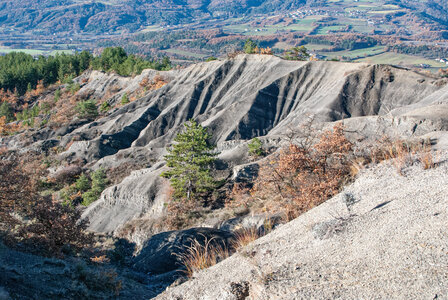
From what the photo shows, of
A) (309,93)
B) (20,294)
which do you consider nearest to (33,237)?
(20,294)

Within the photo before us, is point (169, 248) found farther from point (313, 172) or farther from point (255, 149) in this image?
point (255, 149)

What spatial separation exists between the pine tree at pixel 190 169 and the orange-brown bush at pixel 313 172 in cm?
1435

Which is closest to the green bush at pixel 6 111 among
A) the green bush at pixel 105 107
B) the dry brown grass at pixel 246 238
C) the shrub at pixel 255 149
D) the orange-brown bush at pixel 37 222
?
the green bush at pixel 105 107

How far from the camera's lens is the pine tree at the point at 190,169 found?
97.5ft

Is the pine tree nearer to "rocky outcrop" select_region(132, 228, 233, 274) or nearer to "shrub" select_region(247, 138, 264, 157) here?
"shrub" select_region(247, 138, 264, 157)

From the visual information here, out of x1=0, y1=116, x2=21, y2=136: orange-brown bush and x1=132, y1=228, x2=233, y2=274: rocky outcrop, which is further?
x1=0, y1=116, x2=21, y2=136: orange-brown bush

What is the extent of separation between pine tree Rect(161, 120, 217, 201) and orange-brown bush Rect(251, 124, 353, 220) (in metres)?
14.4

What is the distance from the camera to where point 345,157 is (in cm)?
1352

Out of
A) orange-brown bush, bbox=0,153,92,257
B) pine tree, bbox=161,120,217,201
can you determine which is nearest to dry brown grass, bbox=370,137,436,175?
orange-brown bush, bbox=0,153,92,257

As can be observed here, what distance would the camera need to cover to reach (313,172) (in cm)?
1374

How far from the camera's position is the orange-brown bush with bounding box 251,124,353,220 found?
40.0 feet

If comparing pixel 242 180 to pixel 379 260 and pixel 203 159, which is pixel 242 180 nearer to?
pixel 203 159

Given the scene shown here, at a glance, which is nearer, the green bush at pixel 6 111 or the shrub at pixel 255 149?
the shrub at pixel 255 149

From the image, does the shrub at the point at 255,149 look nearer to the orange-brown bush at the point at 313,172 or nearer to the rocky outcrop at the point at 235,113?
the rocky outcrop at the point at 235,113
